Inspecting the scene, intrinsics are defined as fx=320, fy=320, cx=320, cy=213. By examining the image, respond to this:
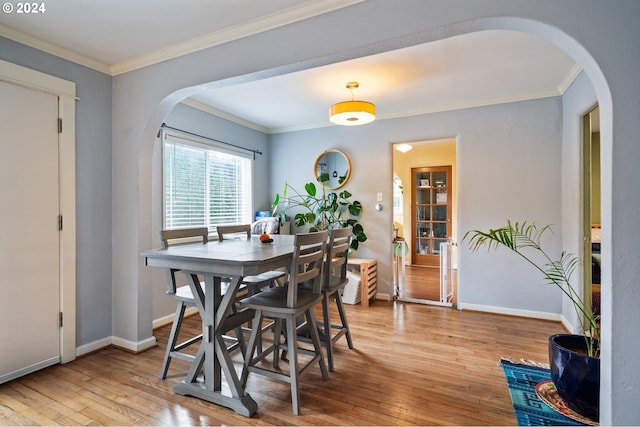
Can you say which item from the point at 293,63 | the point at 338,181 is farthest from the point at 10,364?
the point at 338,181

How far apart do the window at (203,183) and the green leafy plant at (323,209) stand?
1.90 ft

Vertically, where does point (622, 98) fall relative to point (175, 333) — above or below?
above

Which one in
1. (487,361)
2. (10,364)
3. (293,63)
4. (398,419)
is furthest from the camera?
(487,361)

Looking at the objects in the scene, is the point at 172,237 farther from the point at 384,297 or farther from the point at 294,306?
the point at 384,297

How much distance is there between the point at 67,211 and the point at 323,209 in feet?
9.11

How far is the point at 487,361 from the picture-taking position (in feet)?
8.19

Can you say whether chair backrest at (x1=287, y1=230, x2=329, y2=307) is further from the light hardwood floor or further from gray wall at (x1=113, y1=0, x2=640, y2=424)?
gray wall at (x1=113, y1=0, x2=640, y2=424)

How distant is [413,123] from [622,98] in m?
2.81

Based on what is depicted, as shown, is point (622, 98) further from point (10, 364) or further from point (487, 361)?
point (10, 364)

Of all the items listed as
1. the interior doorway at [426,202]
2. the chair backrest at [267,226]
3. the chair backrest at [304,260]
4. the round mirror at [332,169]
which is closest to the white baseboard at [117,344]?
the chair backrest at [304,260]

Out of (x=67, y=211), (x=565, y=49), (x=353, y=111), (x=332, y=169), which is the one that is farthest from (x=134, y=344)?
(x=565, y=49)

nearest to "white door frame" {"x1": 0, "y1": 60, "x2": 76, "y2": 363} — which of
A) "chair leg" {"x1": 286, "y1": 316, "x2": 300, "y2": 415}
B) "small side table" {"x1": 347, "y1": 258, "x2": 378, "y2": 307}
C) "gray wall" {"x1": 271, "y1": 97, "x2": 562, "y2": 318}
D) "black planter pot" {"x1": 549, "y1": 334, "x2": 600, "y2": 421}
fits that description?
"chair leg" {"x1": 286, "y1": 316, "x2": 300, "y2": 415}

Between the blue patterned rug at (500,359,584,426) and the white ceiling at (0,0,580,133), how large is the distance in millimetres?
2424

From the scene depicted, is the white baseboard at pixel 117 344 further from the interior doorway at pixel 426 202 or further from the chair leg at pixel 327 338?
the interior doorway at pixel 426 202
